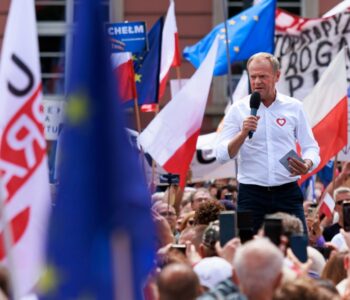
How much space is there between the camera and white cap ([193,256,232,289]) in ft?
19.9

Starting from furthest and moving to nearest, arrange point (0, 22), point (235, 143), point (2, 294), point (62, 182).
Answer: point (0, 22), point (235, 143), point (2, 294), point (62, 182)

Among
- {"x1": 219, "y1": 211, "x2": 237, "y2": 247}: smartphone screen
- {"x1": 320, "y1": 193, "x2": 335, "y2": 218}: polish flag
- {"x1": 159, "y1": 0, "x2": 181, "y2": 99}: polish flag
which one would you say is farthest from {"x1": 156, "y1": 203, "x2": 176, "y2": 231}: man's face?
{"x1": 159, "y1": 0, "x2": 181, "y2": 99}: polish flag

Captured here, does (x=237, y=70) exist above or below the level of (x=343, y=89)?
below

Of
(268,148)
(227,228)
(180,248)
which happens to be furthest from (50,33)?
(227,228)

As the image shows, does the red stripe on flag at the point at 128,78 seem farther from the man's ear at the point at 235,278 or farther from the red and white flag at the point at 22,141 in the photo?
the man's ear at the point at 235,278

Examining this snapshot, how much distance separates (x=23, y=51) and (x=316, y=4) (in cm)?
1579

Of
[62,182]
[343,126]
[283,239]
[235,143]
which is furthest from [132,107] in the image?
[62,182]

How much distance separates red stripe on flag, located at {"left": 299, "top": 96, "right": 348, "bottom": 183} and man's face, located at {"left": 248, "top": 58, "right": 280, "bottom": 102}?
3322 millimetres

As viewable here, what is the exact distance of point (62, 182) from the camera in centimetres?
490

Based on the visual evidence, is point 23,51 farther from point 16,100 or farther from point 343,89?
point 343,89

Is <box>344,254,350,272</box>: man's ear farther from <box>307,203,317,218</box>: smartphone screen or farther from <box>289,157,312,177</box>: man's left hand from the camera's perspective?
<box>307,203,317,218</box>: smartphone screen

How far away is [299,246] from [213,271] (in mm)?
413

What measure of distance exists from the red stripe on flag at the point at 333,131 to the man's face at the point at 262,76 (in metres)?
3.32

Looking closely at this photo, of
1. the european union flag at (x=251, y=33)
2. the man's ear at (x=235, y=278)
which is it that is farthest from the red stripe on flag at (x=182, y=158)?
the man's ear at (x=235, y=278)
